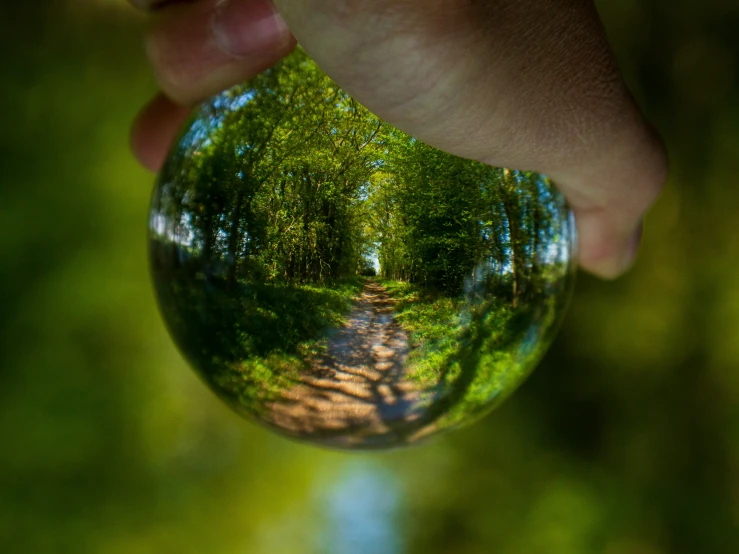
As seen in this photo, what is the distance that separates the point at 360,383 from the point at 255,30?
0.58 meters

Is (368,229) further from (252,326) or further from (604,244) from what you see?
(604,244)

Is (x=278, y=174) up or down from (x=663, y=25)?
down

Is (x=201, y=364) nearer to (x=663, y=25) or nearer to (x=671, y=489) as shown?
(x=671, y=489)

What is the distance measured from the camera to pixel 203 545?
3.96m

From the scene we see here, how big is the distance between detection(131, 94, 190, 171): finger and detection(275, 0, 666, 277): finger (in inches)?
41.1

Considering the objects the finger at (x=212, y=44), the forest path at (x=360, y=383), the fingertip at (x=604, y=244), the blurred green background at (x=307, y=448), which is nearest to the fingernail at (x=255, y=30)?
the finger at (x=212, y=44)

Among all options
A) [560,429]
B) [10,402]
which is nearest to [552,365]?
[560,429]

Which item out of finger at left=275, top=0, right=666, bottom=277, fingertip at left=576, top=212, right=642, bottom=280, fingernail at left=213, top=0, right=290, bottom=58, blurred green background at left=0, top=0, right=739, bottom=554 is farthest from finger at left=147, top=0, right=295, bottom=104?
blurred green background at left=0, top=0, right=739, bottom=554

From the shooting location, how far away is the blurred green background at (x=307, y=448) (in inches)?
144

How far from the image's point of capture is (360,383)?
3.20ft

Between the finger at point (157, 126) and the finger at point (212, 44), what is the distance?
0.36 meters

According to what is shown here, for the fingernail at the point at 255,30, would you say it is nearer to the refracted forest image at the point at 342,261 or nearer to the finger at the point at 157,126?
the refracted forest image at the point at 342,261

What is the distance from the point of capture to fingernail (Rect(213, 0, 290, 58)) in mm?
1126

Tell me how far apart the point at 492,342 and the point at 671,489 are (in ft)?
10.7
